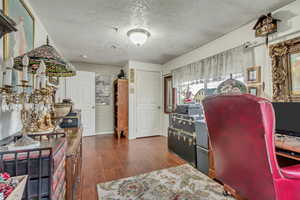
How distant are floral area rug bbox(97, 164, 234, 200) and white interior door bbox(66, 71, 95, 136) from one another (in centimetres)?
291

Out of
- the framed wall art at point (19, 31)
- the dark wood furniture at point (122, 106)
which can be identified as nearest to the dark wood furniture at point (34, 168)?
the framed wall art at point (19, 31)

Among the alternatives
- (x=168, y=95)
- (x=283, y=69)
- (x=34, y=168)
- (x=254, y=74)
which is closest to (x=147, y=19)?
(x=254, y=74)

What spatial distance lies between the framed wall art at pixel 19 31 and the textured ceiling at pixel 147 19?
28cm

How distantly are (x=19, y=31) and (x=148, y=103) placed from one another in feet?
11.7

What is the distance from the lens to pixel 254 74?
217 cm

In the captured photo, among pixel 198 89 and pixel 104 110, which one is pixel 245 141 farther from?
pixel 104 110

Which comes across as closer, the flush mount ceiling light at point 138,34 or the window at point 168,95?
the flush mount ceiling light at point 138,34

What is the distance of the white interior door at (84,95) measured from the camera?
4289mm

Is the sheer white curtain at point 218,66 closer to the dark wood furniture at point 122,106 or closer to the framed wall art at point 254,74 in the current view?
the framed wall art at point 254,74

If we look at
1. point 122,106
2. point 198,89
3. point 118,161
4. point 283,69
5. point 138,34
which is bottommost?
point 118,161

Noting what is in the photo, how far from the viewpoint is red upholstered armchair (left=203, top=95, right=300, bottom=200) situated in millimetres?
870

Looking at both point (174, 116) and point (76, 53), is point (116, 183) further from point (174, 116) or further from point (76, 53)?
point (76, 53)

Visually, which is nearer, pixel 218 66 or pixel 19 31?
pixel 19 31

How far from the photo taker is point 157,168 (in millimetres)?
2383
